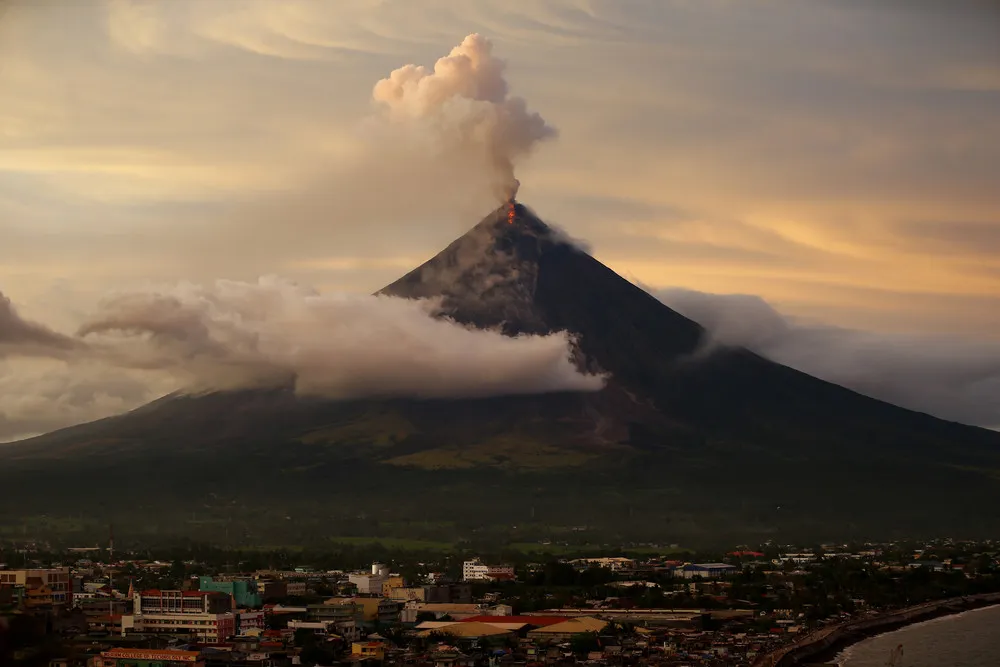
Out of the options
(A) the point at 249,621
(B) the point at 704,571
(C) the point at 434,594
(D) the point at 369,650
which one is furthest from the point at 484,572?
(D) the point at 369,650

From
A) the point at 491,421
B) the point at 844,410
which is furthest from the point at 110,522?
the point at 844,410

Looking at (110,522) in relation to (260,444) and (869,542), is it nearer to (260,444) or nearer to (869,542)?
(260,444)

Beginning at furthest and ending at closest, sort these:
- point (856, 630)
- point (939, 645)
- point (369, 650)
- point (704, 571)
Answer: point (704, 571), point (856, 630), point (939, 645), point (369, 650)

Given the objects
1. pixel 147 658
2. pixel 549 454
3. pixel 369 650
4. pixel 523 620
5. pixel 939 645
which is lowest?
pixel 939 645

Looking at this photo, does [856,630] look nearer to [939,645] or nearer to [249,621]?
[939,645]

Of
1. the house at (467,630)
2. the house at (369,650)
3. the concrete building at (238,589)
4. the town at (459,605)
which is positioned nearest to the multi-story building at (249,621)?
the town at (459,605)

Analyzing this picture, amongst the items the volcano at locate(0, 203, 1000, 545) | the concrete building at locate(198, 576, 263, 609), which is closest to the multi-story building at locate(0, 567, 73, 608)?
the concrete building at locate(198, 576, 263, 609)

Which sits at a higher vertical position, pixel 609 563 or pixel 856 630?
pixel 609 563

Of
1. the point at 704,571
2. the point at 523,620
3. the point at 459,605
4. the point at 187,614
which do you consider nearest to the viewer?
the point at 187,614
